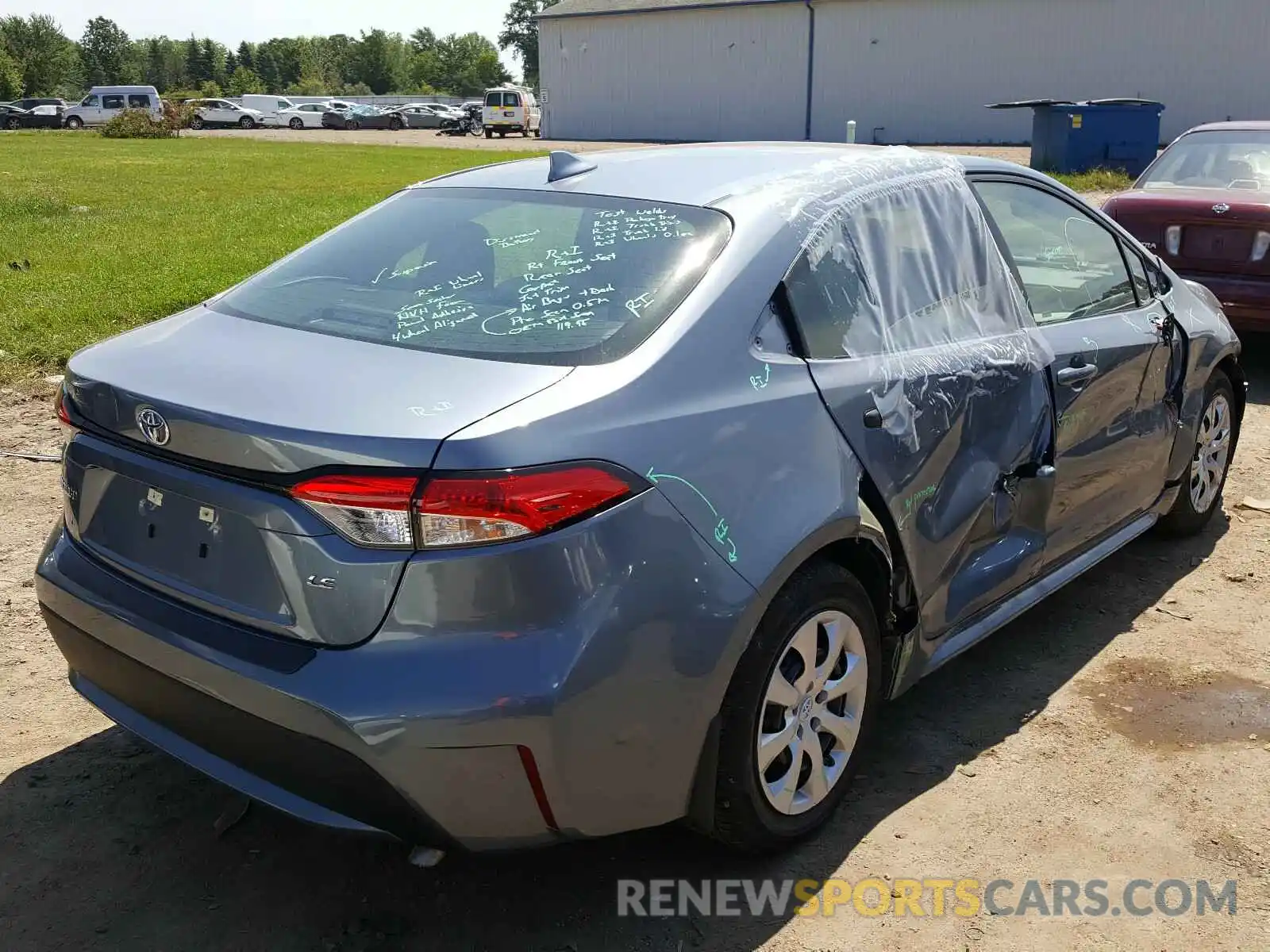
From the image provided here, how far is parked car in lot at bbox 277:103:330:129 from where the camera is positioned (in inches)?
2552

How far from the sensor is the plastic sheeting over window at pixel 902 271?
119 inches

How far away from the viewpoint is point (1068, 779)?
3.32 m

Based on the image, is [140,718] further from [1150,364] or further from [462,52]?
[462,52]

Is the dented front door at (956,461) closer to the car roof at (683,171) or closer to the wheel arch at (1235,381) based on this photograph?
the car roof at (683,171)

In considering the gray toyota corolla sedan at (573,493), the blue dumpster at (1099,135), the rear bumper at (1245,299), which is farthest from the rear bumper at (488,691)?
the blue dumpster at (1099,135)

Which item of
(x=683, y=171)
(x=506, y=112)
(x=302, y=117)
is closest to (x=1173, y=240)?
(x=683, y=171)

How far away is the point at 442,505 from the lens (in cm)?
220

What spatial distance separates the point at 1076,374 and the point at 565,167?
1707 millimetres

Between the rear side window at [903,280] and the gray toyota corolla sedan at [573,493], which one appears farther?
the rear side window at [903,280]

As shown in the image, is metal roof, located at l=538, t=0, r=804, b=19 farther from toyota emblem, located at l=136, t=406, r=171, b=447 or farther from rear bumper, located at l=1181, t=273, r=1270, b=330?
toyota emblem, located at l=136, t=406, r=171, b=447

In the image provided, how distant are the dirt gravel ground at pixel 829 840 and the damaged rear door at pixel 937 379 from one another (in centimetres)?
46

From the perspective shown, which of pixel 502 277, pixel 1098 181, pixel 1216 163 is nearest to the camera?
pixel 502 277

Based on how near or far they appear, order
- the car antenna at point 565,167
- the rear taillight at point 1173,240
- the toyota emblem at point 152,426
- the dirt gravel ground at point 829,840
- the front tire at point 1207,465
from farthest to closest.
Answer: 1. the rear taillight at point 1173,240
2. the front tire at point 1207,465
3. the car antenna at point 565,167
4. the dirt gravel ground at point 829,840
5. the toyota emblem at point 152,426

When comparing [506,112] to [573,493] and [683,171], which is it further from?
[573,493]
